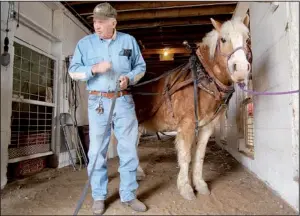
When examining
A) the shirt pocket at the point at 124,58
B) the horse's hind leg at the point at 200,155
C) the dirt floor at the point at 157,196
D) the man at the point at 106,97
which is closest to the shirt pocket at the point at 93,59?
the man at the point at 106,97

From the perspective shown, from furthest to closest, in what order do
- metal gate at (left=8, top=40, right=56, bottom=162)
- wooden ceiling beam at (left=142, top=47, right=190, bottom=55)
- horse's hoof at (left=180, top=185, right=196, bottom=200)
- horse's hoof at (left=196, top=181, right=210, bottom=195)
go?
wooden ceiling beam at (left=142, top=47, right=190, bottom=55)
metal gate at (left=8, top=40, right=56, bottom=162)
horse's hoof at (left=196, top=181, right=210, bottom=195)
horse's hoof at (left=180, top=185, right=196, bottom=200)

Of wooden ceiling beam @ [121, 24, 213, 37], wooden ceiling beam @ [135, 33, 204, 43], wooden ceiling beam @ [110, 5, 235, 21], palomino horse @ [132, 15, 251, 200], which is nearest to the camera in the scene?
palomino horse @ [132, 15, 251, 200]

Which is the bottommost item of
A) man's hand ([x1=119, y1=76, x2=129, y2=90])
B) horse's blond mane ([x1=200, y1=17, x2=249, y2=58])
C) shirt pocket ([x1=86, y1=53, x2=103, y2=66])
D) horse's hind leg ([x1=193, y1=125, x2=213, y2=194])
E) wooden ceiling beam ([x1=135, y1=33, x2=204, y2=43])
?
horse's hind leg ([x1=193, y1=125, x2=213, y2=194])

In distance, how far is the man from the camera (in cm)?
205

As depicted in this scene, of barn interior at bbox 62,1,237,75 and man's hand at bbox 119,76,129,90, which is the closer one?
man's hand at bbox 119,76,129,90

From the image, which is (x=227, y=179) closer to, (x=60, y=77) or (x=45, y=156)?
(x=45, y=156)

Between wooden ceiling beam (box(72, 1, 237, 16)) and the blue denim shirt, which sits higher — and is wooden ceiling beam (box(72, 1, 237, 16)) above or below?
above

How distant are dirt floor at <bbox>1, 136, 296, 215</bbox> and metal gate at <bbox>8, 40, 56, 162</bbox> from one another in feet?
1.38

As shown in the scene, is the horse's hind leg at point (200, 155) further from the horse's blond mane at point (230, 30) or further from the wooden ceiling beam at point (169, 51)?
the wooden ceiling beam at point (169, 51)

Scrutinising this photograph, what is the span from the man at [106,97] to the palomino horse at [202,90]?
1.23ft

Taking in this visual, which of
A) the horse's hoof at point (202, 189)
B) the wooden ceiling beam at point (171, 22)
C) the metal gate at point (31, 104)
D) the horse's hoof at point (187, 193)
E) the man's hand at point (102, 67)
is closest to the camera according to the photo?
the man's hand at point (102, 67)

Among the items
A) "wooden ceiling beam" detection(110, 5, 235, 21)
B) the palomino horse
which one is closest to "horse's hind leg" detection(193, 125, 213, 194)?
the palomino horse

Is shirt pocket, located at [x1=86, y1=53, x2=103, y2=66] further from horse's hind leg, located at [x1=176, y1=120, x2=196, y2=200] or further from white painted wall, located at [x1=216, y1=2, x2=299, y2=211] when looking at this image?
white painted wall, located at [x1=216, y1=2, x2=299, y2=211]

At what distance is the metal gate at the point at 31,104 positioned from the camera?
10.4 feet
